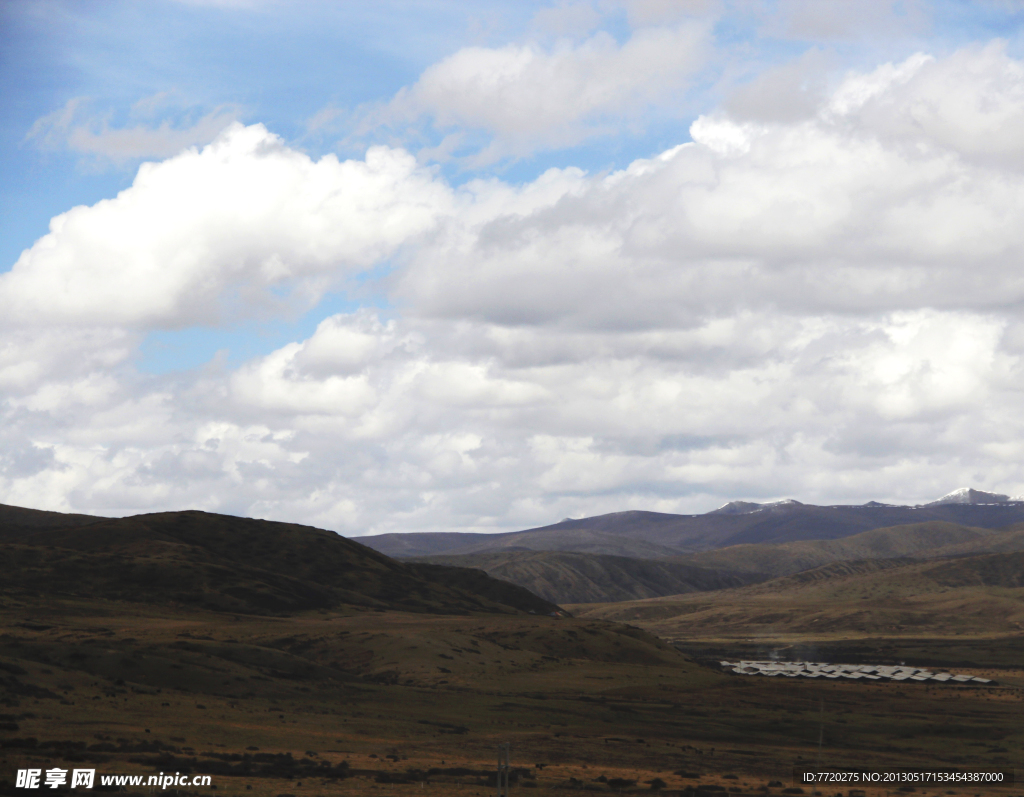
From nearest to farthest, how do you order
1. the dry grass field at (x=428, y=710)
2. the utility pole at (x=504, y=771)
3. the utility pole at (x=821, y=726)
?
the utility pole at (x=504, y=771)
the dry grass field at (x=428, y=710)
the utility pole at (x=821, y=726)

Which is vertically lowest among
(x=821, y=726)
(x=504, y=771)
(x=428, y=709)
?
(x=821, y=726)

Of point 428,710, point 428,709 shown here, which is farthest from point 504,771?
point 428,709

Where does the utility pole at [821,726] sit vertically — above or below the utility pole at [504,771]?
below

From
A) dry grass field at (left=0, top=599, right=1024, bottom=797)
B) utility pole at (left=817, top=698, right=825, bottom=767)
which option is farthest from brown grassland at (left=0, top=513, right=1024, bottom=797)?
utility pole at (left=817, top=698, right=825, bottom=767)

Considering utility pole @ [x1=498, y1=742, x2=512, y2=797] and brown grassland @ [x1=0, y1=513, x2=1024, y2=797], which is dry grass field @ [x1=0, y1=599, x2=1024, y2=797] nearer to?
brown grassland @ [x1=0, y1=513, x2=1024, y2=797]

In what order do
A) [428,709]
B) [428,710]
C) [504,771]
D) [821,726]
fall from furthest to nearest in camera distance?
[821,726]
[428,709]
[428,710]
[504,771]

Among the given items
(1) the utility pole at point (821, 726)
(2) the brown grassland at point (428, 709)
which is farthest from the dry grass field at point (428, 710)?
(1) the utility pole at point (821, 726)

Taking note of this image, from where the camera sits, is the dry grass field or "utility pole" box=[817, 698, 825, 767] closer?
the dry grass field

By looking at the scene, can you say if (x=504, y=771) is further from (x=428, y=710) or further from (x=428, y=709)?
(x=428, y=709)

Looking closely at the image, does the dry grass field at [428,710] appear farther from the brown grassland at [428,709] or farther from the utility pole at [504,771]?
the utility pole at [504,771]

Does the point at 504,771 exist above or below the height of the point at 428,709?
above

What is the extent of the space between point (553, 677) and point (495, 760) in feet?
230

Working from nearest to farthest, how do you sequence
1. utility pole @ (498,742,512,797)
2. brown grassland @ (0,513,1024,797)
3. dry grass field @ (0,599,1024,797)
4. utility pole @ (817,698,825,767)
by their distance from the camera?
utility pole @ (498,742,512,797)
brown grassland @ (0,513,1024,797)
dry grass field @ (0,599,1024,797)
utility pole @ (817,698,825,767)

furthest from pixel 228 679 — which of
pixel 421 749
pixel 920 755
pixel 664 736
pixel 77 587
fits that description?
pixel 77 587
